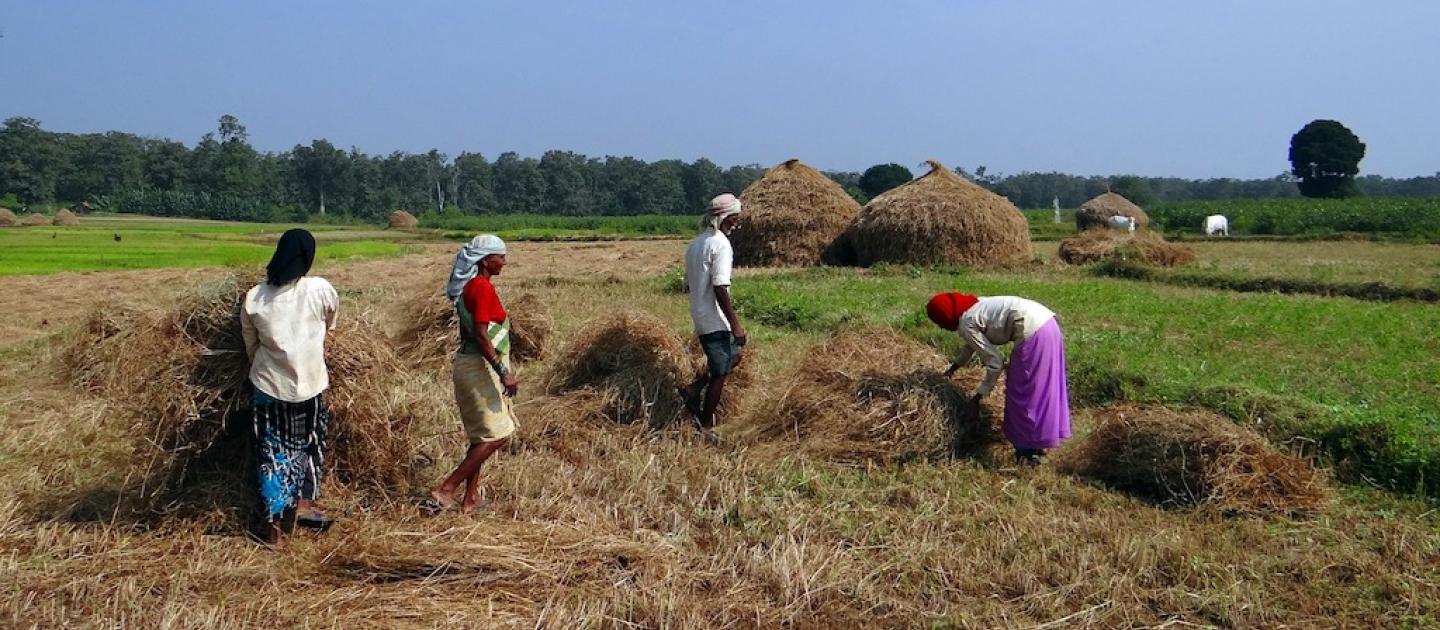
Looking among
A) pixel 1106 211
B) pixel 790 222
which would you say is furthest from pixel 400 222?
pixel 790 222

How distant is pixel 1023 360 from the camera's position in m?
5.76

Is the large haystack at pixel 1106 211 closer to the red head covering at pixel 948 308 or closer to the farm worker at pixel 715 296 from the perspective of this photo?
the red head covering at pixel 948 308

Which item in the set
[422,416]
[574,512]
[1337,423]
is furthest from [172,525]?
[1337,423]

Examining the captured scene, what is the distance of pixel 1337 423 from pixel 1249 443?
897 mm

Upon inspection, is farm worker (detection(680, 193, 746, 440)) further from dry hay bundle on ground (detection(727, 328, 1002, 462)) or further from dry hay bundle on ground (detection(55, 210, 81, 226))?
dry hay bundle on ground (detection(55, 210, 81, 226))

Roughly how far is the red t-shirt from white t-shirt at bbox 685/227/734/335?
1614 mm

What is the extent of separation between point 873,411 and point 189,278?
558 cm

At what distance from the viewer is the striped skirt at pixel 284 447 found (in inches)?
178

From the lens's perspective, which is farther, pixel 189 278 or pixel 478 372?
pixel 189 278

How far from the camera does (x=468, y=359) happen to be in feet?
16.6

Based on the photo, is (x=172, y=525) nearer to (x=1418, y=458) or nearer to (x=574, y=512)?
(x=574, y=512)

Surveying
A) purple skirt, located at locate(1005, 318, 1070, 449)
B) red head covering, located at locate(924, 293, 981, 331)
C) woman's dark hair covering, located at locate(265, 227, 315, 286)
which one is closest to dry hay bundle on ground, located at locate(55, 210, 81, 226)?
woman's dark hair covering, located at locate(265, 227, 315, 286)

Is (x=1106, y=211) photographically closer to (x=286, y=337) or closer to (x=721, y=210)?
(x=721, y=210)

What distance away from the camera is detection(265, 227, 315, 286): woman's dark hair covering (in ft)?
14.7
